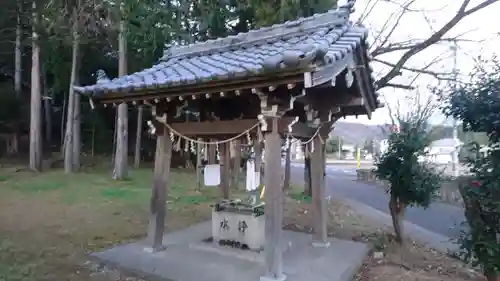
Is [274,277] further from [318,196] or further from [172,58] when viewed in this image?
[172,58]

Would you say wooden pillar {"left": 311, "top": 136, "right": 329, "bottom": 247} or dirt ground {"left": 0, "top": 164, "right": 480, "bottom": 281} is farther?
wooden pillar {"left": 311, "top": 136, "right": 329, "bottom": 247}

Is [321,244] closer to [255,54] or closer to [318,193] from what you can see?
[318,193]

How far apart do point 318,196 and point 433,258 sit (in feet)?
7.54

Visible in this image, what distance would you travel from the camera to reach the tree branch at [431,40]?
360 inches

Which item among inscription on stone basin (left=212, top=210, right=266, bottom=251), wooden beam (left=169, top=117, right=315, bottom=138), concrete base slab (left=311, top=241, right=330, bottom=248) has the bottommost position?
concrete base slab (left=311, top=241, right=330, bottom=248)

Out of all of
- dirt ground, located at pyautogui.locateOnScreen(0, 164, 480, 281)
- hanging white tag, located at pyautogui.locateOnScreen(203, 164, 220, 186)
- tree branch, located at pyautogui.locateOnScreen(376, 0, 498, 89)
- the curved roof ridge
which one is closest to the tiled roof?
the curved roof ridge

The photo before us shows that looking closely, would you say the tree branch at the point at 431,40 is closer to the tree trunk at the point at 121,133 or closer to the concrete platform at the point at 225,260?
the concrete platform at the point at 225,260

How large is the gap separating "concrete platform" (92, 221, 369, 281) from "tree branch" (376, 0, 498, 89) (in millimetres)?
5426

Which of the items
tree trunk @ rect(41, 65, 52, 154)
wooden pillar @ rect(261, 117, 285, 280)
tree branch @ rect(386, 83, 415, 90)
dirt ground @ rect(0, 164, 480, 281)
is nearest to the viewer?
wooden pillar @ rect(261, 117, 285, 280)

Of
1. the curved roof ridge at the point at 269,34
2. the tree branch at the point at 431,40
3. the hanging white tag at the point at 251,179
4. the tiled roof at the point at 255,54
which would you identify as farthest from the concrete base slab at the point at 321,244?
the tree branch at the point at 431,40

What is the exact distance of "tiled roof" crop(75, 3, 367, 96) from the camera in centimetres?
377

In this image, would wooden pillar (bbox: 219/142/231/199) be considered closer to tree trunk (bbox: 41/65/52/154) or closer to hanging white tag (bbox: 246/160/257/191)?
hanging white tag (bbox: 246/160/257/191)

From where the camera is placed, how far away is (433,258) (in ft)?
21.3

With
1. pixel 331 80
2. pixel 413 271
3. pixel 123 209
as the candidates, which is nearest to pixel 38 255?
pixel 123 209
